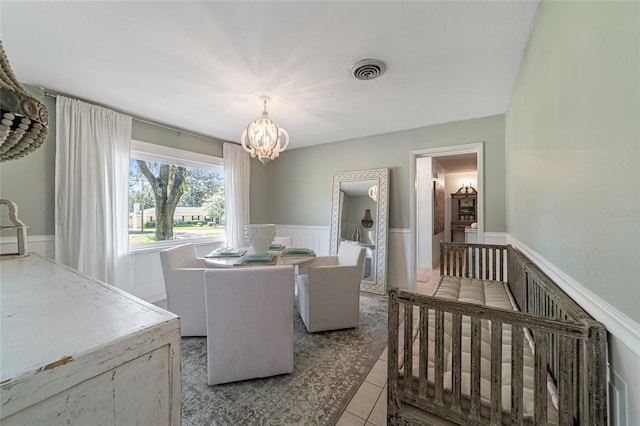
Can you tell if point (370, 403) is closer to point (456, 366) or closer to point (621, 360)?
point (456, 366)

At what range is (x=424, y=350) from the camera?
1050mm

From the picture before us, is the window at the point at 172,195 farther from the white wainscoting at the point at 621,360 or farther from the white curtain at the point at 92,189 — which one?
the white wainscoting at the point at 621,360

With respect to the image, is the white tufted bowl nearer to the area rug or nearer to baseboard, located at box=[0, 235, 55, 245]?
the area rug

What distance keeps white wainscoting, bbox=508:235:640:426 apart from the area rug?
3.89ft

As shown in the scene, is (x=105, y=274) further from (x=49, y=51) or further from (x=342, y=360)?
(x=342, y=360)

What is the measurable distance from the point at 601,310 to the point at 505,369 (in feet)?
1.60

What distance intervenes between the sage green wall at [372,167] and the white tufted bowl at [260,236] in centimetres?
175

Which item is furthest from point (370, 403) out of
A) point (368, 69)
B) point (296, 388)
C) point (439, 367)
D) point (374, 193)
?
point (374, 193)

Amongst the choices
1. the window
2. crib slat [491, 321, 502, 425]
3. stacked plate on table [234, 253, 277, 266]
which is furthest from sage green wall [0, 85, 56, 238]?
crib slat [491, 321, 502, 425]

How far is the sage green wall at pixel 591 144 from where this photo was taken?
2.07 ft

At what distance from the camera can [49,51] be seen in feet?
5.73

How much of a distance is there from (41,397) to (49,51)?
256cm

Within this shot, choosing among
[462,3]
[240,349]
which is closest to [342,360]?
[240,349]

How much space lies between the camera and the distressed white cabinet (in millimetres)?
361
